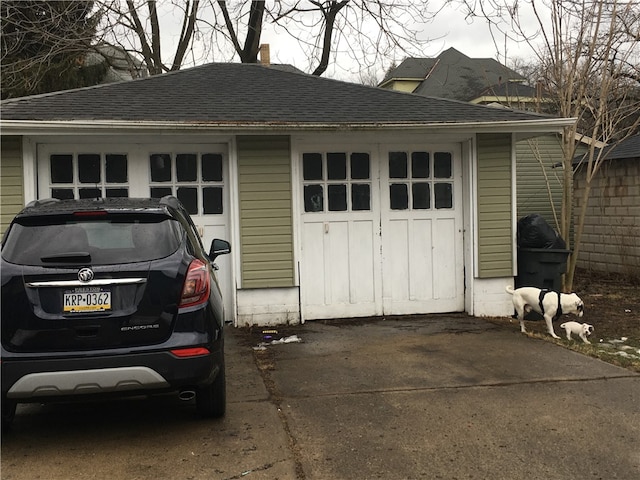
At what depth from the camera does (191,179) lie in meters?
7.68

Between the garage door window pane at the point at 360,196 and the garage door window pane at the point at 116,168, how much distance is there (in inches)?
115

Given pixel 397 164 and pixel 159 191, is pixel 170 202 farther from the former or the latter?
pixel 397 164

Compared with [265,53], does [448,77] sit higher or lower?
higher

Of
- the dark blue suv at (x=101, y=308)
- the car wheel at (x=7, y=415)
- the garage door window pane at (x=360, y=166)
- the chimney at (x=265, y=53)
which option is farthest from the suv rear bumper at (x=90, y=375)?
the chimney at (x=265, y=53)

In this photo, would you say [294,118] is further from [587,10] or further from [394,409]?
[587,10]

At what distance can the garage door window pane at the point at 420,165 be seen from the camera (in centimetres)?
813

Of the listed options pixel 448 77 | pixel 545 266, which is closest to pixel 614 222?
pixel 545 266

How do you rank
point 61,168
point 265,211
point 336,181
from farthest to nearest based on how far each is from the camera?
point 336,181 → point 265,211 → point 61,168

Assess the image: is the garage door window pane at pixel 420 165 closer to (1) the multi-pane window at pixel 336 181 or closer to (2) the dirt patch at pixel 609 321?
(1) the multi-pane window at pixel 336 181

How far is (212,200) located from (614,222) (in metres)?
8.99

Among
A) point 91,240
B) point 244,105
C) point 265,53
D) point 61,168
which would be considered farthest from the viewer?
point 265,53

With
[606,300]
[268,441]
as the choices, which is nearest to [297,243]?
[268,441]

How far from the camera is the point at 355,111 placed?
26.0ft

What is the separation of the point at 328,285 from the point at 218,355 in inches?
161
